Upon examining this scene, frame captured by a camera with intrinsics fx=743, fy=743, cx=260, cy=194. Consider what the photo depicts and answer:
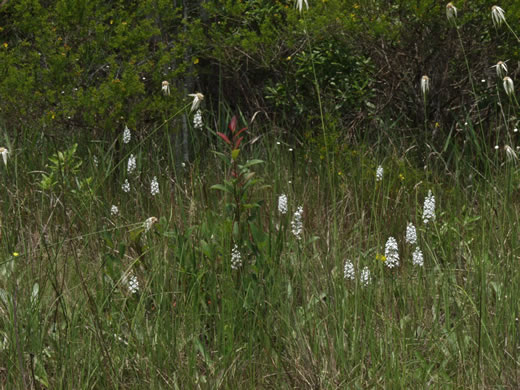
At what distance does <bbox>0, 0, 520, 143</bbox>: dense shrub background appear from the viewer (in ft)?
16.8

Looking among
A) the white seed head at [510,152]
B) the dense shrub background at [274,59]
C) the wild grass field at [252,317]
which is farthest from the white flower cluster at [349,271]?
the dense shrub background at [274,59]

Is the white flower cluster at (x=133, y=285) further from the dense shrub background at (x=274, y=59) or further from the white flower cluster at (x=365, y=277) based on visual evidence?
the dense shrub background at (x=274, y=59)

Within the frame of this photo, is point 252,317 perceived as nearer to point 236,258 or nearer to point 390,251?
point 236,258

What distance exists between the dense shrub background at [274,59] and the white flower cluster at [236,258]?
191 centimetres

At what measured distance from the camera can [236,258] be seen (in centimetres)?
297

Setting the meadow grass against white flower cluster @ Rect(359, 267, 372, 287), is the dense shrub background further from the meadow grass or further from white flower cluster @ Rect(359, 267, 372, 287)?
white flower cluster @ Rect(359, 267, 372, 287)

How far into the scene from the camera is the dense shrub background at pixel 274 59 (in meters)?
5.13

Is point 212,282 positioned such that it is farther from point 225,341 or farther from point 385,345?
point 385,345

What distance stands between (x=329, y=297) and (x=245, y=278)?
1.32 ft

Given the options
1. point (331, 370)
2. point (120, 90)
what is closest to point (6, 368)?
point (331, 370)

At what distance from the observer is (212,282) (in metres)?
2.84

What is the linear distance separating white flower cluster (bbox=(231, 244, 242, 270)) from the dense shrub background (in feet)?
6.27

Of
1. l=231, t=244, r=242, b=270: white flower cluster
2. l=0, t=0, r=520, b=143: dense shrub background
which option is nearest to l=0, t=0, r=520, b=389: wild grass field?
l=231, t=244, r=242, b=270: white flower cluster

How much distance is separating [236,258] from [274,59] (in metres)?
3.50
